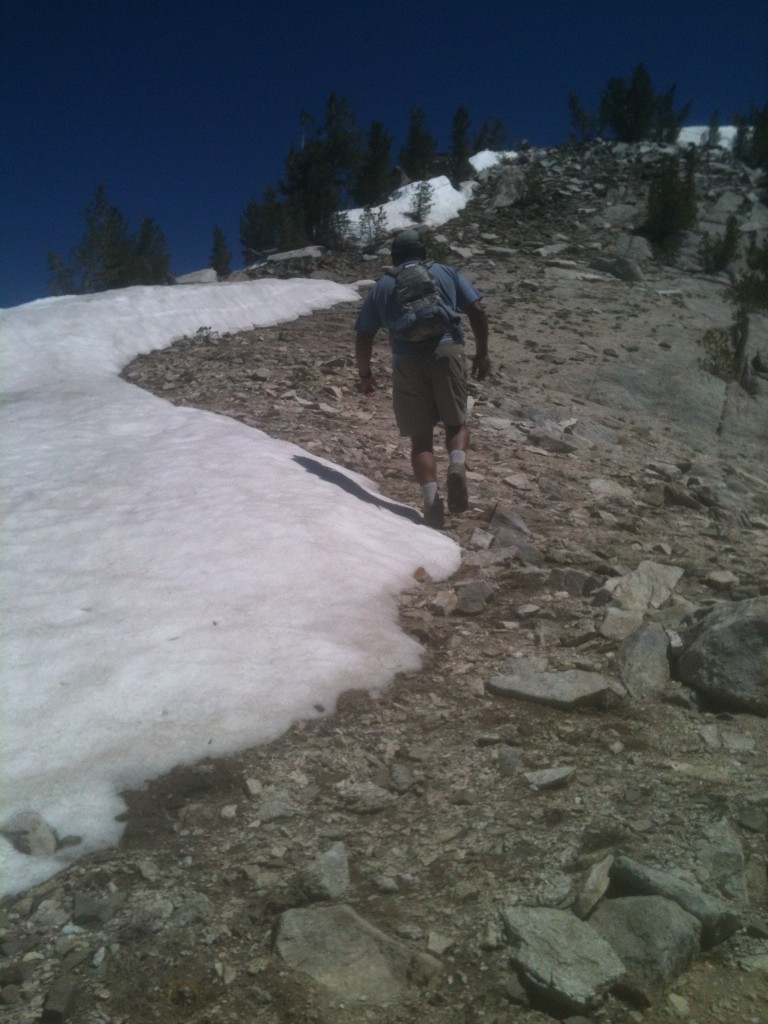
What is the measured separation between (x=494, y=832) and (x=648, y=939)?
0.58 meters

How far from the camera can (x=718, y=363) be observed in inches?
395

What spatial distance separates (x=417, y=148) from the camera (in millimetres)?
28203

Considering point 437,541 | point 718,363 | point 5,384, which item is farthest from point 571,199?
point 437,541

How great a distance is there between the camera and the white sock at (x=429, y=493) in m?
4.97

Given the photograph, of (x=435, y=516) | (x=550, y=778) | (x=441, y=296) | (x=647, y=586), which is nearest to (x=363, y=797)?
(x=550, y=778)

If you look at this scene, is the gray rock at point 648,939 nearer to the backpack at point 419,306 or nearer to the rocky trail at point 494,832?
the rocky trail at point 494,832

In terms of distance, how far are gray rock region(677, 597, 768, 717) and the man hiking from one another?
6.92 ft

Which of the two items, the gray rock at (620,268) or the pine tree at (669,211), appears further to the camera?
the pine tree at (669,211)

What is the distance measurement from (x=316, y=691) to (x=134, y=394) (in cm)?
487

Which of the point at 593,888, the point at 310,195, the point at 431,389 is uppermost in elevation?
the point at 310,195

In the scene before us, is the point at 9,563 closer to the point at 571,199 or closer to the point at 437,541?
the point at 437,541

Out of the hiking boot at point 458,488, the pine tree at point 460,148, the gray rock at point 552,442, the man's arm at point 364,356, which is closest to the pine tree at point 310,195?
the pine tree at point 460,148

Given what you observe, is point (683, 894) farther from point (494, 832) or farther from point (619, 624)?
point (619, 624)

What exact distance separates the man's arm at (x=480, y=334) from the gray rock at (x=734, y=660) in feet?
8.85
